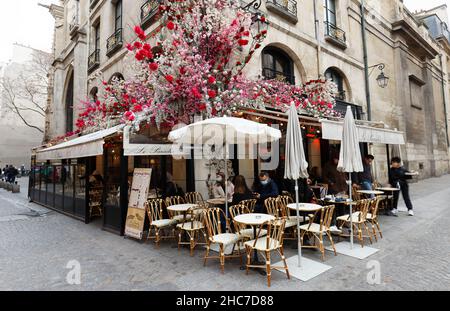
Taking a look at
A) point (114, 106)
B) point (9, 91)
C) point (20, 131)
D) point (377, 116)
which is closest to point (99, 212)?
point (114, 106)

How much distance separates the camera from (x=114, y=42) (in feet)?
40.9

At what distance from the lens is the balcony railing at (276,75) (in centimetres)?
995

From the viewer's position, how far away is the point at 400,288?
343 cm

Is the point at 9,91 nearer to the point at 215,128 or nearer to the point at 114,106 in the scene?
the point at 114,106

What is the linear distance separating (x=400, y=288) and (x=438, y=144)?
83.3 feet

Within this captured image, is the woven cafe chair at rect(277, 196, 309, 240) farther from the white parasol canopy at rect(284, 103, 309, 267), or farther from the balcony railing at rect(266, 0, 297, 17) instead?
the balcony railing at rect(266, 0, 297, 17)

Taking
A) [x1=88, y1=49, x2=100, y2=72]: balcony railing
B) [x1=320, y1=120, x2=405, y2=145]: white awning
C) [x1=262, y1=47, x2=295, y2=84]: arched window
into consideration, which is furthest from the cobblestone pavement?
[x1=88, y1=49, x2=100, y2=72]: balcony railing

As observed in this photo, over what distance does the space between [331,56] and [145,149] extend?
35.2 ft

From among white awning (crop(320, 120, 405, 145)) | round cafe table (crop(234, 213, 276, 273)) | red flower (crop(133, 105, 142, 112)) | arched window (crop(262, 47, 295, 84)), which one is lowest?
round cafe table (crop(234, 213, 276, 273))

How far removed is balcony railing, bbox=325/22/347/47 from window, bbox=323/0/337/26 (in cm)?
24

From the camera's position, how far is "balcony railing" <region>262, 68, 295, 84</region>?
9.95 m

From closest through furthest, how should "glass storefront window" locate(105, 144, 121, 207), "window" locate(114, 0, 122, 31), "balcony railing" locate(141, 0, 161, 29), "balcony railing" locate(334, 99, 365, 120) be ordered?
"glass storefront window" locate(105, 144, 121, 207) < "balcony railing" locate(141, 0, 161, 29) < "balcony railing" locate(334, 99, 365, 120) < "window" locate(114, 0, 122, 31)

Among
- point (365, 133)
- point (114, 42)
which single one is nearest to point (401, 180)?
point (365, 133)

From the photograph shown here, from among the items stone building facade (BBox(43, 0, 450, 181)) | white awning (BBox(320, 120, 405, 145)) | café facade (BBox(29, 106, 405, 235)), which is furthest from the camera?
stone building facade (BBox(43, 0, 450, 181))
